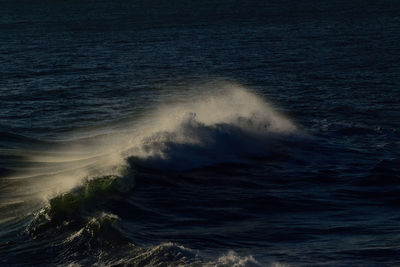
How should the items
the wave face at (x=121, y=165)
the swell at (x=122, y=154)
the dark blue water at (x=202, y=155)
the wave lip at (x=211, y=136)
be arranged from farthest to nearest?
1. the wave lip at (x=211, y=136)
2. the swell at (x=122, y=154)
3. the dark blue water at (x=202, y=155)
4. the wave face at (x=121, y=165)

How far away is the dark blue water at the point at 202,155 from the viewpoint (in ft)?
44.8

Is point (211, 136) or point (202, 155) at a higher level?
point (211, 136)

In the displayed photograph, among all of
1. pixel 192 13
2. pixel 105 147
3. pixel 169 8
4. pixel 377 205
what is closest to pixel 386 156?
pixel 377 205

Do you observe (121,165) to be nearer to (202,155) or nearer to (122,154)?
(122,154)

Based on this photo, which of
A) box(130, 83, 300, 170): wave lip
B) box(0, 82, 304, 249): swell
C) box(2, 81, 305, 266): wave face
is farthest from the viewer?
box(130, 83, 300, 170): wave lip

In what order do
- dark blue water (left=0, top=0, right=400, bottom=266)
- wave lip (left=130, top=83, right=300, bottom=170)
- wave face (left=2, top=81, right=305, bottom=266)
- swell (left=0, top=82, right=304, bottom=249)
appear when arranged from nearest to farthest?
wave face (left=2, top=81, right=305, bottom=266), dark blue water (left=0, top=0, right=400, bottom=266), swell (left=0, top=82, right=304, bottom=249), wave lip (left=130, top=83, right=300, bottom=170)

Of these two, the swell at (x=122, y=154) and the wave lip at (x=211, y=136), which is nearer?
the swell at (x=122, y=154)

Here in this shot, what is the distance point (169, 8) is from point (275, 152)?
84469 millimetres

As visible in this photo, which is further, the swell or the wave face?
the swell

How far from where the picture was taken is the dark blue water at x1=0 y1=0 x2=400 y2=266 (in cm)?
1365

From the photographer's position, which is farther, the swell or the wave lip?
the wave lip

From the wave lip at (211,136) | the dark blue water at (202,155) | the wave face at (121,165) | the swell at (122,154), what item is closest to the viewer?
the wave face at (121,165)

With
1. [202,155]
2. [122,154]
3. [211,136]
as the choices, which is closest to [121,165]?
[122,154]

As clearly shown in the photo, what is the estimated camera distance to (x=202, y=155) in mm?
21797
